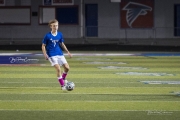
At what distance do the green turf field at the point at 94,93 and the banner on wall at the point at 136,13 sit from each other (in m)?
22.6

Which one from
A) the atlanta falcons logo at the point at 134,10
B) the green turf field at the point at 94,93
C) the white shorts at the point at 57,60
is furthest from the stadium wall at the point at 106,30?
the white shorts at the point at 57,60

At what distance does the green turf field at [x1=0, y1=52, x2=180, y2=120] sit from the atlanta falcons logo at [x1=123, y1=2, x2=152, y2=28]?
75.8 ft

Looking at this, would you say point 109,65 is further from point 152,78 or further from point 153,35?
point 153,35

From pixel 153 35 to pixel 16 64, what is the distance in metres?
19.0

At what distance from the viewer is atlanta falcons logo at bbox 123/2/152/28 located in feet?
161

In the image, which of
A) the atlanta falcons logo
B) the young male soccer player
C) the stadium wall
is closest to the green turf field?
the young male soccer player

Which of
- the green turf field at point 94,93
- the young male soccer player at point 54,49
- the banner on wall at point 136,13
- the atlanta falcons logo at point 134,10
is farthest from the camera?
the atlanta falcons logo at point 134,10

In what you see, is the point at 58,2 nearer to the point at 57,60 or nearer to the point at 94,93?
the point at 57,60

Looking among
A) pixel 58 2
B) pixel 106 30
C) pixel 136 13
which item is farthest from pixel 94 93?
pixel 58 2

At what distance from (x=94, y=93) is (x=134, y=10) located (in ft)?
109

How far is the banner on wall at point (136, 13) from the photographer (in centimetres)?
4869

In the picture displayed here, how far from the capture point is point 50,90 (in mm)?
17203

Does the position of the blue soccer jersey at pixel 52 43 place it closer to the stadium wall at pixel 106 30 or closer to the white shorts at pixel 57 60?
the white shorts at pixel 57 60

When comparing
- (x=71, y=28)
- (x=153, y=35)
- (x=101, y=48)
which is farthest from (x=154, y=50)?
(x=71, y=28)
